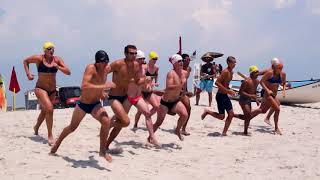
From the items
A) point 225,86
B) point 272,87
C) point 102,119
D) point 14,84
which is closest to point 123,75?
point 102,119

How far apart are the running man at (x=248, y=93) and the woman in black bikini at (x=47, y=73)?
4127mm

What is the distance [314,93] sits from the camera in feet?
63.2

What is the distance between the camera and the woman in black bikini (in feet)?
24.9

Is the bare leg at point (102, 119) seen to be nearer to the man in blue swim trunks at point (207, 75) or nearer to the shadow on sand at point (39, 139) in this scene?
the shadow on sand at point (39, 139)

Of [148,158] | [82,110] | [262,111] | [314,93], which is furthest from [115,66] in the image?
[314,93]

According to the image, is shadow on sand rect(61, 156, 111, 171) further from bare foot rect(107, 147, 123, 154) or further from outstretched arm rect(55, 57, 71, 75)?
outstretched arm rect(55, 57, 71, 75)

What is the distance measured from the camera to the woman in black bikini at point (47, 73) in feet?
24.9

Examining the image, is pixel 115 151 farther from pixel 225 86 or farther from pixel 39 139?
pixel 225 86

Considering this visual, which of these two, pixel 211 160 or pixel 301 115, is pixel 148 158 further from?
pixel 301 115

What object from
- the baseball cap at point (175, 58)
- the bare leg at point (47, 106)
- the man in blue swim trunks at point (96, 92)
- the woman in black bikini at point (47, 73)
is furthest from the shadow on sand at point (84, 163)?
the baseball cap at point (175, 58)

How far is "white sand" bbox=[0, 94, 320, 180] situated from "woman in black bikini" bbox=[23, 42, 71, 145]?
690 millimetres

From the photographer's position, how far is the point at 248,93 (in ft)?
32.9

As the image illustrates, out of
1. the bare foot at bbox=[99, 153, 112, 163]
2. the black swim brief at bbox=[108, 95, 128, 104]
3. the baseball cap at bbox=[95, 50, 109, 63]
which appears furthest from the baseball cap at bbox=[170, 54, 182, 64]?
the bare foot at bbox=[99, 153, 112, 163]

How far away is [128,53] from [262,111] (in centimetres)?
441
